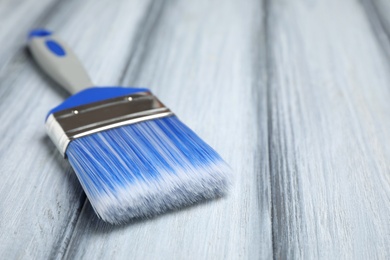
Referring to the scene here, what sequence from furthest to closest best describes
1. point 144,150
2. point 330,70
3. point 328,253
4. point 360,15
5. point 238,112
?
point 360,15, point 330,70, point 238,112, point 144,150, point 328,253

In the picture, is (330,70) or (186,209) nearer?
(186,209)

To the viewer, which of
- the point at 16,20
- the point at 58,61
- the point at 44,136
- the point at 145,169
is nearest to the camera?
the point at 145,169

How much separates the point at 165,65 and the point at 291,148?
0.32 m

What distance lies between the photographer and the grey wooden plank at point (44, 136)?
28.3 inches

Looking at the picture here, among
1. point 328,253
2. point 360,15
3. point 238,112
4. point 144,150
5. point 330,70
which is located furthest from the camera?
point 360,15

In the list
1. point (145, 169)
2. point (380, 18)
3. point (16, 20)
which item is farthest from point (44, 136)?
point (380, 18)

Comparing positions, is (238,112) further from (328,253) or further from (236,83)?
(328,253)

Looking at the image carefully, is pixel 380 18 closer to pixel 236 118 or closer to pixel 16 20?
pixel 236 118

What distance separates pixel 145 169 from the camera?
756 millimetres

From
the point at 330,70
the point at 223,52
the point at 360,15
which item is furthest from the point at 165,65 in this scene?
the point at 360,15

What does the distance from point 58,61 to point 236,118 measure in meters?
0.32

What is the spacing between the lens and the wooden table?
28.0 inches

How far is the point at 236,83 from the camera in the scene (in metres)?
1.02

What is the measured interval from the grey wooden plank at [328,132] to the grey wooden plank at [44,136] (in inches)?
10.7
